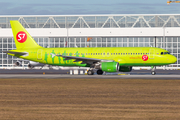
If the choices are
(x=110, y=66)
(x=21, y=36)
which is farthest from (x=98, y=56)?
(x=21, y=36)

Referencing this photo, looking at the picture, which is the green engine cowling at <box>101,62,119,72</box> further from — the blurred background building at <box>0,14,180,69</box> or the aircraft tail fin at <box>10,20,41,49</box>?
the blurred background building at <box>0,14,180,69</box>

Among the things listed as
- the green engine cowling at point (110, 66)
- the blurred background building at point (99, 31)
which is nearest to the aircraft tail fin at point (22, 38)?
the green engine cowling at point (110, 66)

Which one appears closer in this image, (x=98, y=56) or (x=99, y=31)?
(x=98, y=56)

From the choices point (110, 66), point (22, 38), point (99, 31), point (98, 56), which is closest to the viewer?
point (110, 66)

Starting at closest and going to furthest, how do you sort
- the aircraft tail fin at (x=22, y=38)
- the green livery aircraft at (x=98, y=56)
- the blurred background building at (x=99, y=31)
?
the green livery aircraft at (x=98, y=56) → the aircraft tail fin at (x=22, y=38) → the blurred background building at (x=99, y=31)

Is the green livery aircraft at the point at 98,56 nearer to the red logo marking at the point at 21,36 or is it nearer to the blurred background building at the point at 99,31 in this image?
the red logo marking at the point at 21,36

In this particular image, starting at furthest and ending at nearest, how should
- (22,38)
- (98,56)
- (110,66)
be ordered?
(22,38) < (98,56) < (110,66)

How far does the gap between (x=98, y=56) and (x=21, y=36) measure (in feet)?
41.7

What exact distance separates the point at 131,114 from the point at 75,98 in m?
6.13

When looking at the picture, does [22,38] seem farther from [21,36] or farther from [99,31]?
[99,31]

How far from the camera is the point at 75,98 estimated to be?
20.1m

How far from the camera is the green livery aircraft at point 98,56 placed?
43969 millimetres

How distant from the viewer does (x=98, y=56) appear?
46031 millimetres

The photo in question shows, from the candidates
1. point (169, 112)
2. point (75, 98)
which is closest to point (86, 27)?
point (75, 98)
